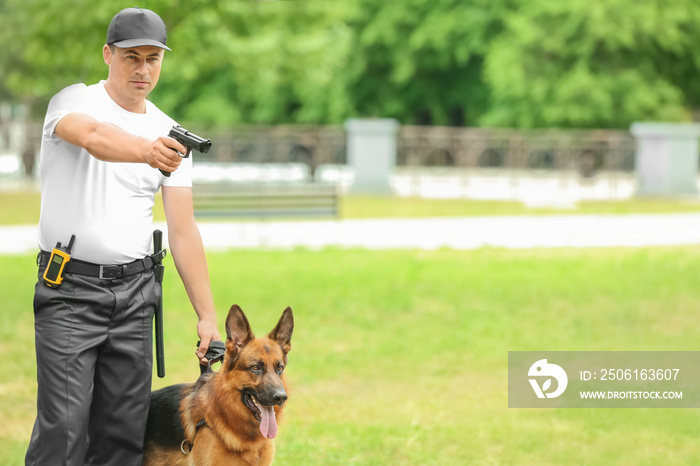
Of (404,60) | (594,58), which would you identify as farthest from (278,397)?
(404,60)

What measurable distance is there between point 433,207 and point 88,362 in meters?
18.2

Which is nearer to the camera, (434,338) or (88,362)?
(88,362)

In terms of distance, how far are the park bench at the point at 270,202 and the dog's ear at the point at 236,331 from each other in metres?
12.0

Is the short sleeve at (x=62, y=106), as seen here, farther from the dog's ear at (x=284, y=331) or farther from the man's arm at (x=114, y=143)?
the dog's ear at (x=284, y=331)

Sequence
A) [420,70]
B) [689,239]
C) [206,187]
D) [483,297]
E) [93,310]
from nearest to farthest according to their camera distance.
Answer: [93,310]
[483,297]
[689,239]
[206,187]
[420,70]

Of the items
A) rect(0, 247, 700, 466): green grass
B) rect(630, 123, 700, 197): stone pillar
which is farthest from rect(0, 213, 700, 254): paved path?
rect(630, 123, 700, 197): stone pillar

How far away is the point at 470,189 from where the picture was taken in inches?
1043

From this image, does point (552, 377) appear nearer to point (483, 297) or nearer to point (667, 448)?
point (667, 448)

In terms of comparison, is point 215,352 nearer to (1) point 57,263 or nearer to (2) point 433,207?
(1) point 57,263

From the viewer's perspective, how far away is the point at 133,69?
12.3 feet

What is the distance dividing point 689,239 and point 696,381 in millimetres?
8453

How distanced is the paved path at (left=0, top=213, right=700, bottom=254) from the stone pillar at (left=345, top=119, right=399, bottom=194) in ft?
21.1

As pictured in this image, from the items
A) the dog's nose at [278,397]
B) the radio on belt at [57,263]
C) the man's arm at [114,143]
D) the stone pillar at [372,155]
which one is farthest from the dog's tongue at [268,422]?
the stone pillar at [372,155]

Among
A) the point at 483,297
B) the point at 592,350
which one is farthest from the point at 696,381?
the point at 483,297
